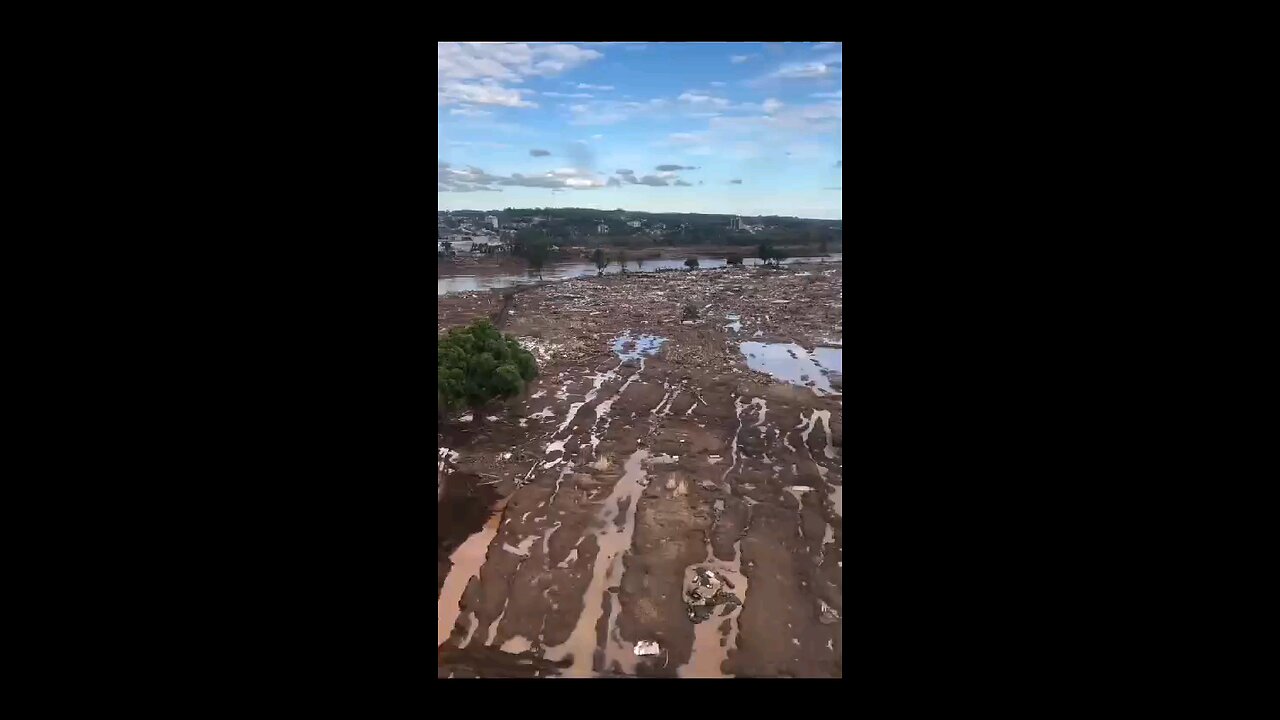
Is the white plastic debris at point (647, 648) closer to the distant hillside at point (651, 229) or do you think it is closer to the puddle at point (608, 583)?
the puddle at point (608, 583)

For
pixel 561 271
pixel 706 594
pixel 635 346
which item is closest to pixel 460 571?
pixel 706 594

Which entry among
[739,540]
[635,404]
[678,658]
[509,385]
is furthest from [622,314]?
[678,658]

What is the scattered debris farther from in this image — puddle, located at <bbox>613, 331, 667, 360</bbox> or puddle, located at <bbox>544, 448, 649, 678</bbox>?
puddle, located at <bbox>613, 331, 667, 360</bbox>

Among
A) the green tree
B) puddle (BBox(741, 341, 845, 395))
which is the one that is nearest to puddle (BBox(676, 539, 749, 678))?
the green tree

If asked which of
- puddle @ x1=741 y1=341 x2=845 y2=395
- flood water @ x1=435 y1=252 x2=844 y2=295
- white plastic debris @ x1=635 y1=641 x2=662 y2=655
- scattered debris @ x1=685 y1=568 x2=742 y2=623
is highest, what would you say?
flood water @ x1=435 y1=252 x2=844 y2=295

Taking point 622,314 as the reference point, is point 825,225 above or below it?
above

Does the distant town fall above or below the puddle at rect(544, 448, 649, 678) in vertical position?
above
